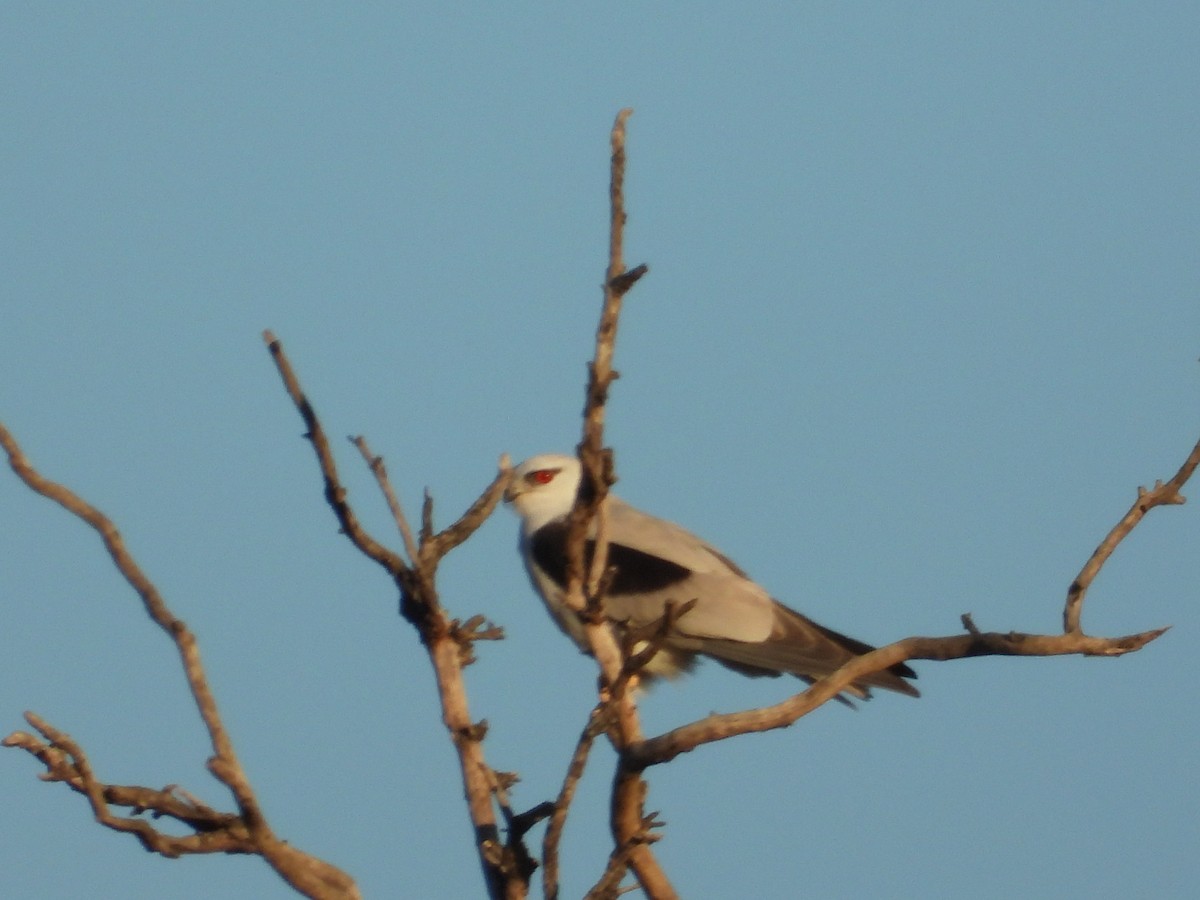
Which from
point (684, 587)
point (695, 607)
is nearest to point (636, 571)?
point (684, 587)

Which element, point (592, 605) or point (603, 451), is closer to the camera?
point (603, 451)

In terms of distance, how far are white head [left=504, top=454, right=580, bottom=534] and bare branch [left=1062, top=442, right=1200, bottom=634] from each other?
14.3ft

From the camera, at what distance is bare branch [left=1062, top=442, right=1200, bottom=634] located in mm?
4633

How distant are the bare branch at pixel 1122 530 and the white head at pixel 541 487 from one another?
436cm

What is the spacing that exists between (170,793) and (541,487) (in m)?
4.59

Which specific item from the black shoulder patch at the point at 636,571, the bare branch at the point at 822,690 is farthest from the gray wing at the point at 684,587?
the bare branch at the point at 822,690

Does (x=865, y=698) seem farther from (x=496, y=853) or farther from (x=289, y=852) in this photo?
(x=289, y=852)

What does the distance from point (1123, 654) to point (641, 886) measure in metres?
1.44

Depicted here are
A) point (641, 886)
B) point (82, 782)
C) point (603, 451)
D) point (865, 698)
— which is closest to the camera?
point (82, 782)

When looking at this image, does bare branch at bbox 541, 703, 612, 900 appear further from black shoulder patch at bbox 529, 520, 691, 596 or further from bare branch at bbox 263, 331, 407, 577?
black shoulder patch at bbox 529, 520, 691, 596

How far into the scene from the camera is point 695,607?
761 cm

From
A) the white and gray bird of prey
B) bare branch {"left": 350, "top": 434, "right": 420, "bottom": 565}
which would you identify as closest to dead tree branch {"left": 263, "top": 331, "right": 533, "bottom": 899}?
bare branch {"left": 350, "top": 434, "right": 420, "bottom": 565}

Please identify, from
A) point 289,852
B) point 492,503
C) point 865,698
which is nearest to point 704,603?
point 865,698

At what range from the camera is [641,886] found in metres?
4.89
